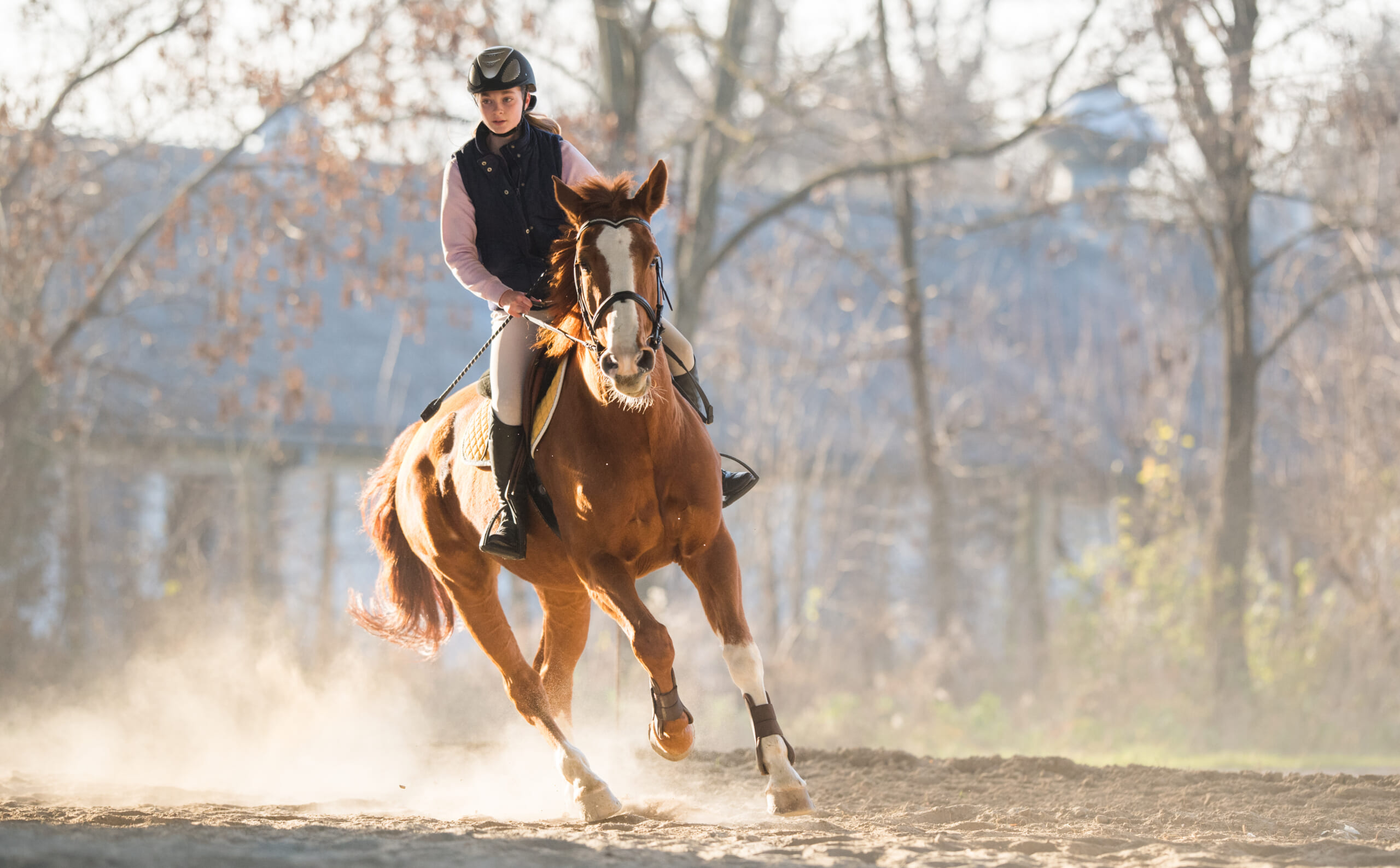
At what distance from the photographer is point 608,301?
482 cm

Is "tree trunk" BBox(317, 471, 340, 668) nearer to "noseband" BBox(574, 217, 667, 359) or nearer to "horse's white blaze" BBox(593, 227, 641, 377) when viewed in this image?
"noseband" BBox(574, 217, 667, 359)

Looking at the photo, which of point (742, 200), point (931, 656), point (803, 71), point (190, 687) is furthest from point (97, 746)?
point (742, 200)

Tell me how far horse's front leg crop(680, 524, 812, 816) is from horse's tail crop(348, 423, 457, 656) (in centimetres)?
257

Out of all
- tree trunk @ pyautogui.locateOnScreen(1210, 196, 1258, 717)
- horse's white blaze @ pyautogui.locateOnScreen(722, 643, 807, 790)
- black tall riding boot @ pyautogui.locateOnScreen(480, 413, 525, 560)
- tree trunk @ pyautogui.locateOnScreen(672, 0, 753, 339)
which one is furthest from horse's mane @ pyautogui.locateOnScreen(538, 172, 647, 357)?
tree trunk @ pyautogui.locateOnScreen(1210, 196, 1258, 717)

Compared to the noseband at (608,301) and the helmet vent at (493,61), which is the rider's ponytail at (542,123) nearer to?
the helmet vent at (493,61)

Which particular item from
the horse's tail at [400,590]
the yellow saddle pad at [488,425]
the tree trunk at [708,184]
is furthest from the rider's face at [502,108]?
the tree trunk at [708,184]

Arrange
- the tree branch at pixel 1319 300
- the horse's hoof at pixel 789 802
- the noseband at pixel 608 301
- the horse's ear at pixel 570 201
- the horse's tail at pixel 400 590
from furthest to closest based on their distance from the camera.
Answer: the tree branch at pixel 1319 300 < the horse's tail at pixel 400 590 < the horse's hoof at pixel 789 802 < the horse's ear at pixel 570 201 < the noseband at pixel 608 301

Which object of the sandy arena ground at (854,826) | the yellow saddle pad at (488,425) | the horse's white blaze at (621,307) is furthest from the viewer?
the yellow saddle pad at (488,425)

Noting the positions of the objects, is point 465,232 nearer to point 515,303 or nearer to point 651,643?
point 515,303

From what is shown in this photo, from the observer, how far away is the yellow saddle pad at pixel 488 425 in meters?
5.63

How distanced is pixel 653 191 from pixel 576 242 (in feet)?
1.20

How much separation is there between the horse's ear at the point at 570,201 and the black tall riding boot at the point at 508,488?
108 centimetres

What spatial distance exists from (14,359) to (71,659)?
363cm

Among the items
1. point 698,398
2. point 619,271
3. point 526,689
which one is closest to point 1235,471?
point 698,398
